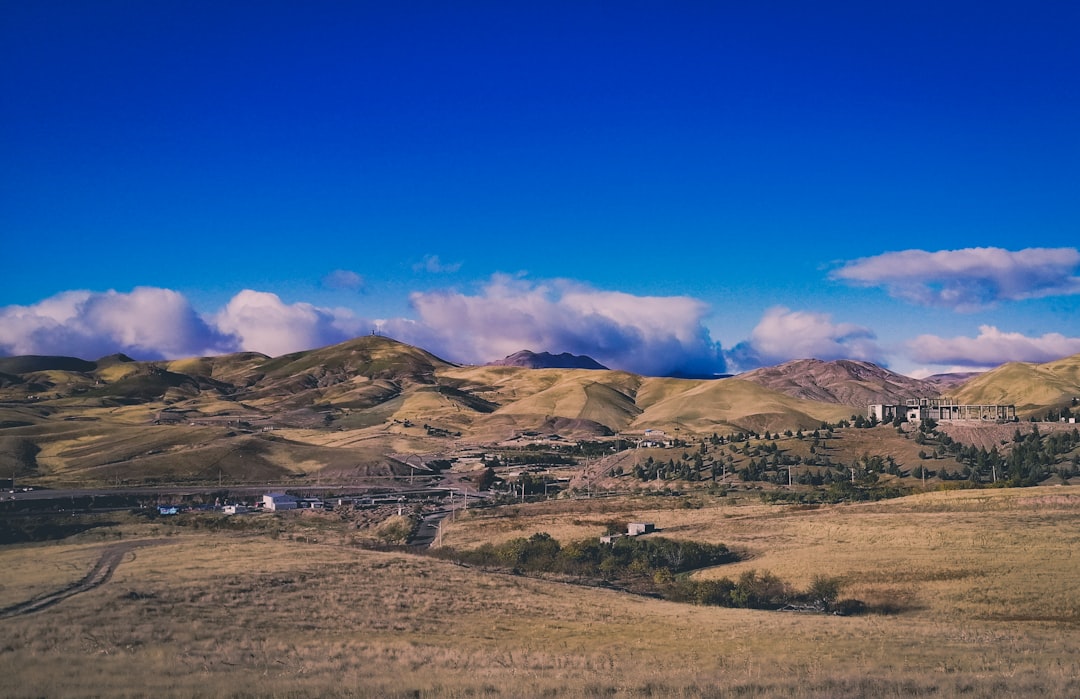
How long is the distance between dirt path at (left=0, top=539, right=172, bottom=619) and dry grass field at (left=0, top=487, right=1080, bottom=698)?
83 centimetres

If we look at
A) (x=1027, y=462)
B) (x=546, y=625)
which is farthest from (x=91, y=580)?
(x=1027, y=462)

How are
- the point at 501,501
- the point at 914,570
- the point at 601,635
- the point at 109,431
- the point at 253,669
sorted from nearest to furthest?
the point at 253,669
the point at 601,635
the point at 914,570
the point at 501,501
the point at 109,431

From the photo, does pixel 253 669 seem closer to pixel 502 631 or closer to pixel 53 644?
pixel 53 644

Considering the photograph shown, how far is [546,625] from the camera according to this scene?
1270 inches

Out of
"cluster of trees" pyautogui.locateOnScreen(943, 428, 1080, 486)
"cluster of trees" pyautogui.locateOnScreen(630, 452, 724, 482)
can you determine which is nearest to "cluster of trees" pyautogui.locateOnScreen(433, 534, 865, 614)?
"cluster of trees" pyautogui.locateOnScreen(943, 428, 1080, 486)

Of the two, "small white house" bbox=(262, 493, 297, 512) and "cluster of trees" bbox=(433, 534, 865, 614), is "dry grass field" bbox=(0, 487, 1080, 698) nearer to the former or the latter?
"cluster of trees" bbox=(433, 534, 865, 614)

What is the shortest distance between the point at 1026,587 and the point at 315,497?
8986 cm

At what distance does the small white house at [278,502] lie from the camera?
98.1m

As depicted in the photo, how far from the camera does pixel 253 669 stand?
840 inches

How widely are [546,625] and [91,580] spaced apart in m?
24.0

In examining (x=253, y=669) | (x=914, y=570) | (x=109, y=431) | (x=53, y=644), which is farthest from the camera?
(x=109, y=431)

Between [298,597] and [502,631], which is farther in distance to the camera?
[298,597]

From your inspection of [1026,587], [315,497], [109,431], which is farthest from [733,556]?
[109,431]

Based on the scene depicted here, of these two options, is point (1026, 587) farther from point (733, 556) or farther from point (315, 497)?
point (315, 497)
